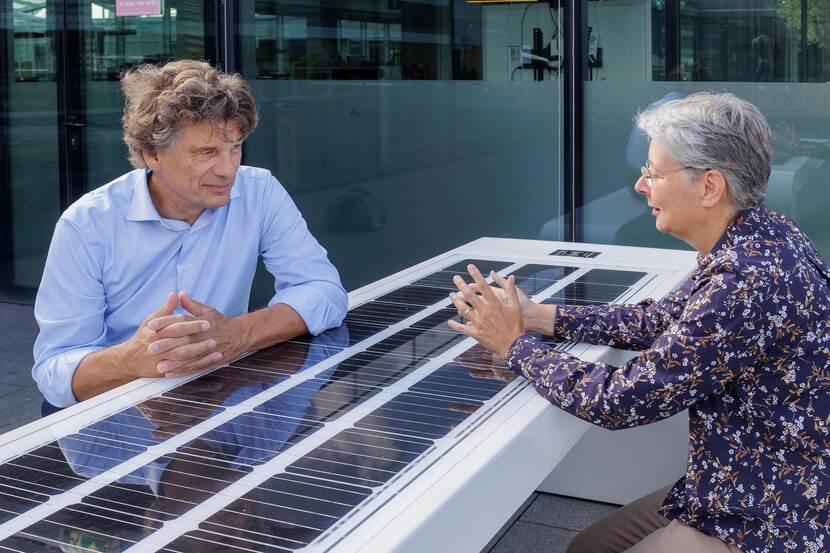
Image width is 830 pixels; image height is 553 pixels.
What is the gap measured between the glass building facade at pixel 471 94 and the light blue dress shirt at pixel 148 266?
131 inches

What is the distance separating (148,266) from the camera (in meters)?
2.74

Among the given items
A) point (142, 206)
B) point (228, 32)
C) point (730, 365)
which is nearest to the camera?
point (730, 365)

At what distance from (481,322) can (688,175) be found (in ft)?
1.77

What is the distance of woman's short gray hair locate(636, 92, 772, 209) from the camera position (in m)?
2.13

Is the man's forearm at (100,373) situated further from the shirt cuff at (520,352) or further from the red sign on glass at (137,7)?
the red sign on glass at (137,7)

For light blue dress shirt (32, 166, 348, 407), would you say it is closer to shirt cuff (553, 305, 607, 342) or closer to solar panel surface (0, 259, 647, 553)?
solar panel surface (0, 259, 647, 553)

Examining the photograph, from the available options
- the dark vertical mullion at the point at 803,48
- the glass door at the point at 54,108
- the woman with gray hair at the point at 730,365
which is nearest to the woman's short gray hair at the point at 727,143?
the woman with gray hair at the point at 730,365

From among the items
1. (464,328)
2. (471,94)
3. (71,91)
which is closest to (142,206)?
(464,328)

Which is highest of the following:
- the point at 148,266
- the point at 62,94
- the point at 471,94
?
the point at 62,94

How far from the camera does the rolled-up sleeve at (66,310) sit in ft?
8.30

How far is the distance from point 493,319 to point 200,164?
822 mm

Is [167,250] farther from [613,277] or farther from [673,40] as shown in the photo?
[673,40]

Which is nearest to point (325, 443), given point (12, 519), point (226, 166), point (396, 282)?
point (12, 519)

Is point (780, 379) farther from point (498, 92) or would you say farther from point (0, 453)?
point (498, 92)
